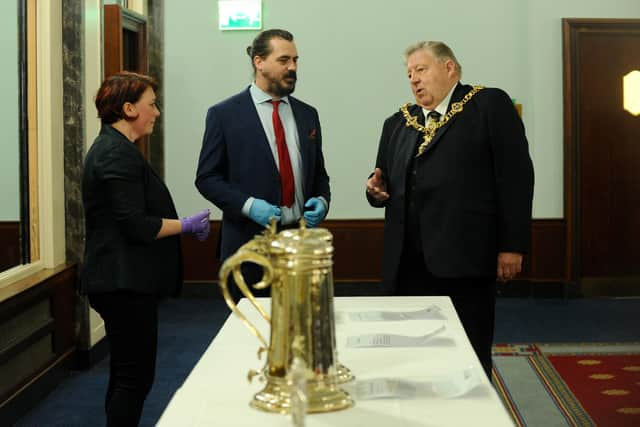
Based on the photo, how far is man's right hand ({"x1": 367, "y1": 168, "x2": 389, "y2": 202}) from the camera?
10.3 feet

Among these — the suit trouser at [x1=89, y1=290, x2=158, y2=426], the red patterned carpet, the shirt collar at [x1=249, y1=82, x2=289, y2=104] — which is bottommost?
the red patterned carpet

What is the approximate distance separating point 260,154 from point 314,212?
30 cm

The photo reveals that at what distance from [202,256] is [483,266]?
13.0ft

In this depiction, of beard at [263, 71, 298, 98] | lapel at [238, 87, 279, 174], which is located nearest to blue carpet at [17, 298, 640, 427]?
lapel at [238, 87, 279, 174]

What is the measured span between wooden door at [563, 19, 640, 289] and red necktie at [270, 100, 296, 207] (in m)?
3.66

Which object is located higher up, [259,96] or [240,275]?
[259,96]

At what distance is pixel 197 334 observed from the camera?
5465mm

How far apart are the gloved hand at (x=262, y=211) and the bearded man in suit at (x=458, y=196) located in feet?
1.22

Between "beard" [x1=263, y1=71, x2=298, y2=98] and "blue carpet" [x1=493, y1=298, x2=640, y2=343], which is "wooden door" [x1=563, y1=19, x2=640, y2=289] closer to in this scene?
"blue carpet" [x1=493, y1=298, x2=640, y2=343]

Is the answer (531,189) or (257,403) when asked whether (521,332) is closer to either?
(531,189)

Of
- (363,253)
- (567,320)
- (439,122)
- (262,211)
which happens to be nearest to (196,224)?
(262,211)

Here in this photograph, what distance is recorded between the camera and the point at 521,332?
5422 millimetres

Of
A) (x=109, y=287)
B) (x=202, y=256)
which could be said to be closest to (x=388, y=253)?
(x=109, y=287)

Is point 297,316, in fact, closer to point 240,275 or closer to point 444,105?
point 240,275
